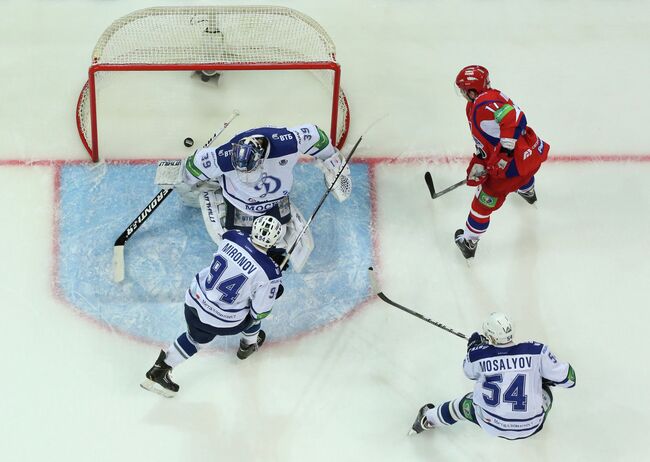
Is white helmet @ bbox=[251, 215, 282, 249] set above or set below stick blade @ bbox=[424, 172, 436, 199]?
above

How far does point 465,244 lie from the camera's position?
212 inches

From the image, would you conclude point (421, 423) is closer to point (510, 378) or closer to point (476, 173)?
point (510, 378)

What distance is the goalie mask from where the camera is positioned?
481cm

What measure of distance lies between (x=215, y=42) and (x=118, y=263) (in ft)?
3.62

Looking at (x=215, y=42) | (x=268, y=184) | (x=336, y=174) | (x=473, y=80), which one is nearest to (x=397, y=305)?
(x=336, y=174)

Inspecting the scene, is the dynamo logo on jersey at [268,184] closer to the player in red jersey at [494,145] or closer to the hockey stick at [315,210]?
the hockey stick at [315,210]

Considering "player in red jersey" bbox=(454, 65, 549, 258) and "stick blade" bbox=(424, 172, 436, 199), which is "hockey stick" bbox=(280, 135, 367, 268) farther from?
"player in red jersey" bbox=(454, 65, 549, 258)

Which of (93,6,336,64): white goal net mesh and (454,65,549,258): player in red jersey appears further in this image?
(93,6,336,64): white goal net mesh

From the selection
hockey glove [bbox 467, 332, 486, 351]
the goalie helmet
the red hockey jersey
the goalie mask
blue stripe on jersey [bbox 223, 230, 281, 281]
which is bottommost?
hockey glove [bbox 467, 332, 486, 351]

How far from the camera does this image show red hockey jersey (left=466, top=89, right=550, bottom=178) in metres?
4.93

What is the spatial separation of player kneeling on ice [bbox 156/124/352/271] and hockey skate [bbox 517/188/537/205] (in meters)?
0.84

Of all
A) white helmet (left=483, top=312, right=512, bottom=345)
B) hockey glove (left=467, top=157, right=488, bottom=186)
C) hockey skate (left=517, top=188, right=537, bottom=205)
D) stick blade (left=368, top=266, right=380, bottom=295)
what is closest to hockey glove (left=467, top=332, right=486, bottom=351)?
white helmet (left=483, top=312, right=512, bottom=345)

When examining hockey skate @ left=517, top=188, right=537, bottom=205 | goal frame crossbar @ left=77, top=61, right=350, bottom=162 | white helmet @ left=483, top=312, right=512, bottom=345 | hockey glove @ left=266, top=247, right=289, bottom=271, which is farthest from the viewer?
hockey skate @ left=517, top=188, right=537, bottom=205

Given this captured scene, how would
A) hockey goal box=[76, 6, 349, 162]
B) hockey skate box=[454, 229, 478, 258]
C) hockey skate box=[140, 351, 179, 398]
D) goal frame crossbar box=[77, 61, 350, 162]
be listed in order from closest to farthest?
hockey skate box=[140, 351, 179, 398]
goal frame crossbar box=[77, 61, 350, 162]
hockey goal box=[76, 6, 349, 162]
hockey skate box=[454, 229, 478, 258]
